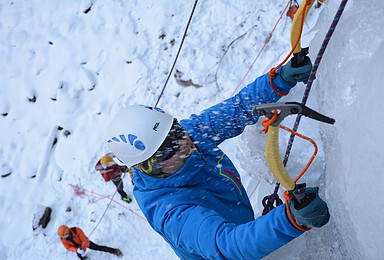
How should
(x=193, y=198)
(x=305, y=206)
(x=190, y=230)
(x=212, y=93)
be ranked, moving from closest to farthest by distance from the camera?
(x=305, y=206) < (x=190, y=230) < (x=193, y=198) < (x=212, y=93)

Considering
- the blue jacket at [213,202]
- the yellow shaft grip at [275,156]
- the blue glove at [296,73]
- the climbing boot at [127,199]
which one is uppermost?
the blue glove at [296,73]

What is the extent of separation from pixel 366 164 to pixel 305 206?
391 mm

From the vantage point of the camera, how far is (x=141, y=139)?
1807 millimetres

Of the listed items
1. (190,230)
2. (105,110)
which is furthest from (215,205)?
(105,110)

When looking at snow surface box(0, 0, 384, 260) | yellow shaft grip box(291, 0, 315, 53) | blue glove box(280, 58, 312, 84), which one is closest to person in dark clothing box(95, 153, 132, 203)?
snow surface box(0, 0, 384, 260)

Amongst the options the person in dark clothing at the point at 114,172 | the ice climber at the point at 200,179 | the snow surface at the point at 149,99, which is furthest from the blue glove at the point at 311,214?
the person in dark clothing at the point at 114,172

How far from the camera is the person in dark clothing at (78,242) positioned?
4.30m

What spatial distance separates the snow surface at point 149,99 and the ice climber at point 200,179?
1.07 feet

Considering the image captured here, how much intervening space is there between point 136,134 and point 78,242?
11.0ft

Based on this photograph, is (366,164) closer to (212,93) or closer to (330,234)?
(330,234)

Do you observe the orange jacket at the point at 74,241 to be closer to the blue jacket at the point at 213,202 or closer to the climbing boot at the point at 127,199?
the climbing boot at the point at 127,199

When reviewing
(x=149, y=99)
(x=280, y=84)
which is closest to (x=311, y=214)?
(x=280, y=84)

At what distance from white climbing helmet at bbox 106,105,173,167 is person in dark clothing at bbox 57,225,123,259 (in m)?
3.00

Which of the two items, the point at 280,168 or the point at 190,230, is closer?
the point at 280,168
